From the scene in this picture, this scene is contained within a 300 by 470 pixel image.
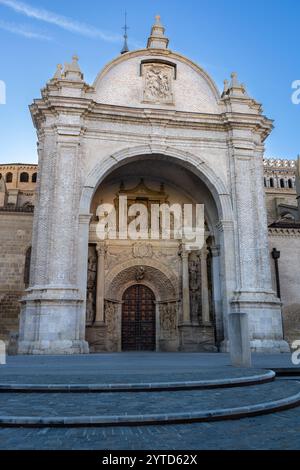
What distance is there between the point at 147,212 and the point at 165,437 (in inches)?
642

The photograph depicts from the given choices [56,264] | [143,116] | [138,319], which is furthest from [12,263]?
[143,116]

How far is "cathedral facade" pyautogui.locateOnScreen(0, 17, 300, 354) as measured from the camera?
48.0 feet

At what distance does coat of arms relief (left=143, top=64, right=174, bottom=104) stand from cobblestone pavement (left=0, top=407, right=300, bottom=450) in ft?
50.7

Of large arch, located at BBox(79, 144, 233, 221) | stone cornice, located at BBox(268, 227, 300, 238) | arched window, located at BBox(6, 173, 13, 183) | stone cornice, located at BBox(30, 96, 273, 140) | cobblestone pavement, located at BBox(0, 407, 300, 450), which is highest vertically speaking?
arched window, located at BBox(6, 173, 13, 183)

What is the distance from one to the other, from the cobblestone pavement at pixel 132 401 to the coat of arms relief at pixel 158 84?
14106 millimetres

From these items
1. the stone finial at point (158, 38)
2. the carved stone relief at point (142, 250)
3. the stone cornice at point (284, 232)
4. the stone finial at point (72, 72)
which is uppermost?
the stone finial at point (158, 38)

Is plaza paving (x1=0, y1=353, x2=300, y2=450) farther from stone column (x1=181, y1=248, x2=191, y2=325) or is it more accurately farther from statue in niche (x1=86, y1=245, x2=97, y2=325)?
stone column (x1=181, y1=248, x2=191, y2=325)

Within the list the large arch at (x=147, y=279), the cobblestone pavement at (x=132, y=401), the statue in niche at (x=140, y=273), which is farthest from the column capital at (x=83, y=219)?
the cobblestone pavement at (x=132, y=401)

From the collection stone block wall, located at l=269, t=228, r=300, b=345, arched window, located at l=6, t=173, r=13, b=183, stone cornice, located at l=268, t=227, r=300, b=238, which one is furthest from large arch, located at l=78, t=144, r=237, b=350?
arched window, located at l=6, t=173, r=13, b=183

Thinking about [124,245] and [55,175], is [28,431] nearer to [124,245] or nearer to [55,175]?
[55,175]

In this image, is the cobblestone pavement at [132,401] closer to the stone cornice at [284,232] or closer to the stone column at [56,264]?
the stone column at [56,264]

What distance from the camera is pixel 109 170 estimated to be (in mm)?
16172

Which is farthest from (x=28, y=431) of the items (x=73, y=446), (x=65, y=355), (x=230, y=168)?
(x=230, y=168)

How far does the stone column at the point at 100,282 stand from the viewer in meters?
17.0
